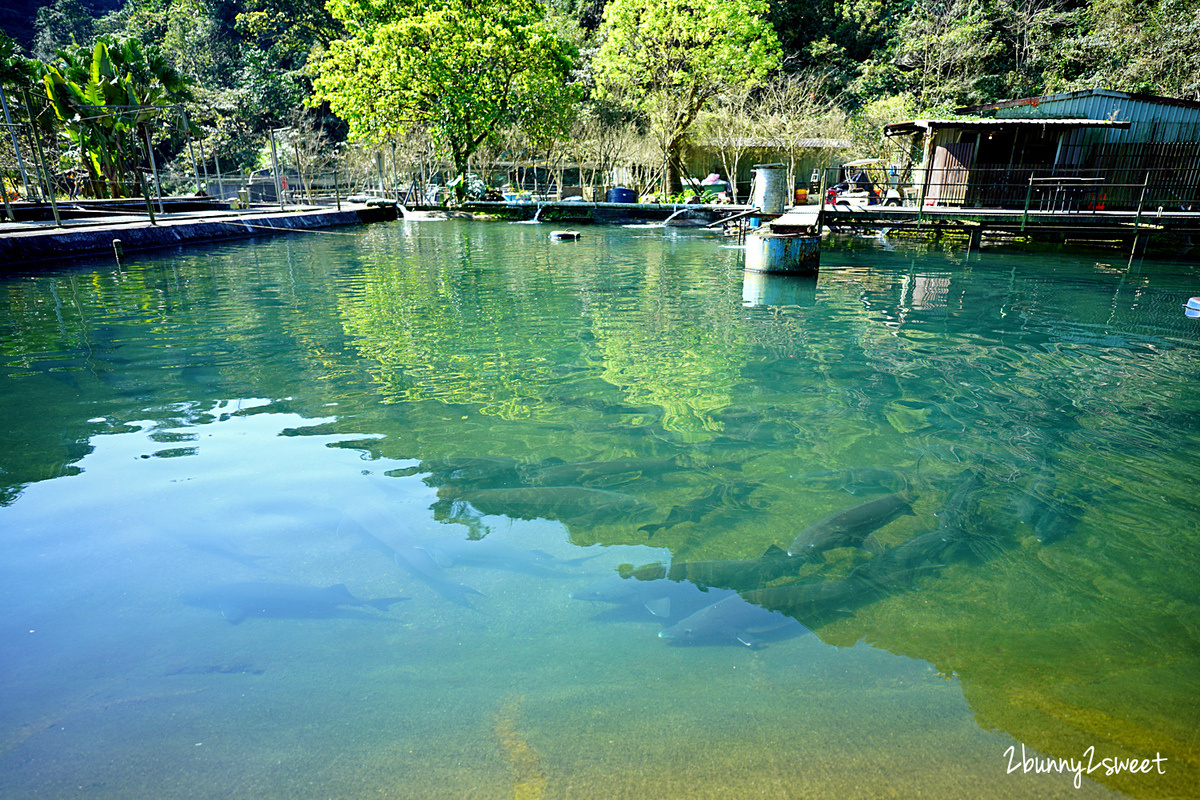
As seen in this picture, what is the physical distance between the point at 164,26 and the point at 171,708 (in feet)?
214

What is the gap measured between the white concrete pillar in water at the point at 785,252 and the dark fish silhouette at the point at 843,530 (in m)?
10.0

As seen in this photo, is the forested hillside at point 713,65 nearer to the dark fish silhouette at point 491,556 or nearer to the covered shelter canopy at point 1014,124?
the covered shelter canopy at point 1014,124

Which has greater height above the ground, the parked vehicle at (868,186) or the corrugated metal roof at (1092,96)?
the corrugated metal roof at (1092,96)

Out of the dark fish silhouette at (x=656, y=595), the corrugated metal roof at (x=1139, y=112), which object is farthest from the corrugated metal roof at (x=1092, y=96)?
the dark fish silhouette at (x=656, y=595)

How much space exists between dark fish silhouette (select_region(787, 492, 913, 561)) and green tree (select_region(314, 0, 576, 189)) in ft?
95.1

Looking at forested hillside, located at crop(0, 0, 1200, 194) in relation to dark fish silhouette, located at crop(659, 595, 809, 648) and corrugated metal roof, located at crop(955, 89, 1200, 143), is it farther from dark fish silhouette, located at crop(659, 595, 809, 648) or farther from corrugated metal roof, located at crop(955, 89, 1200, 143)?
dark fish silhouette, located at crop(659, 595, 809, 648)

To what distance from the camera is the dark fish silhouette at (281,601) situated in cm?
332

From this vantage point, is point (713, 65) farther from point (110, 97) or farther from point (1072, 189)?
point (110, 97)

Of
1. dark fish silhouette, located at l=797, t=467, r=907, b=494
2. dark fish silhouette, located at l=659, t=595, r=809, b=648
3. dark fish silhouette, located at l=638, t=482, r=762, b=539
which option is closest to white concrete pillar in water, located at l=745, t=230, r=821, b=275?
dark fish silhouette, located at l=797, t=467, r=907, b=494

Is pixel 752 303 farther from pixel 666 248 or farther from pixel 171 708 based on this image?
pixel 171 708

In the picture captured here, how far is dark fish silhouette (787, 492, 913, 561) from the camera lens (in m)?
3.73

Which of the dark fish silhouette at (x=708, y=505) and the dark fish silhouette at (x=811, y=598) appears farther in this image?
the dark fish silhouette at (x=708, y=505)

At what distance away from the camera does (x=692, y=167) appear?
38094 millimetres

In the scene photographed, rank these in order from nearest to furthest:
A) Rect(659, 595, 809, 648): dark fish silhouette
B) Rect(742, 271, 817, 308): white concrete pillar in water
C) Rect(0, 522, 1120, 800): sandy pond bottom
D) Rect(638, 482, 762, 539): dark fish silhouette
Result: Rect(0, 522, 1120, 800): sandy pond bottom → Rect(659, 595, 809, 648): dark fish silhouette → Rect(638, 482, 762, 539): dark fish silhouette → Rect(742, 271, 817, 308): white concrete pillar in water
